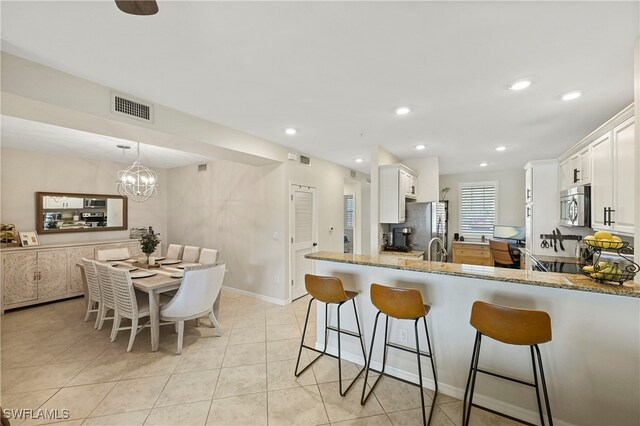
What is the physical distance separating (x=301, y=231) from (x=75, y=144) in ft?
12.6

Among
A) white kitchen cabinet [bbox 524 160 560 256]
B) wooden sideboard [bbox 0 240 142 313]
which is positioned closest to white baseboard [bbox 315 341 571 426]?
white kitchen cabinet [bbox 524 160 560 256]

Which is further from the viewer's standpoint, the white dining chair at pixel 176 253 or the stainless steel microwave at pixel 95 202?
the stainless steel microwave at pixel 95 202

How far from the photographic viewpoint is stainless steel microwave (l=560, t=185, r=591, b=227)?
114 inches

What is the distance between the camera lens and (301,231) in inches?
177

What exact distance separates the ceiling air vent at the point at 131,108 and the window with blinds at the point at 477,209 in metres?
6.69

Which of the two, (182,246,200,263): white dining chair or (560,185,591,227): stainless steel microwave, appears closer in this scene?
(560,185,591,227): stainless steel microwave

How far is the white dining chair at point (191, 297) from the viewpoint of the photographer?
9.04 ft

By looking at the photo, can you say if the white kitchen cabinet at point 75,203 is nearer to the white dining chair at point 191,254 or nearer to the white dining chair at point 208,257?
the white dining chair at point 191,254

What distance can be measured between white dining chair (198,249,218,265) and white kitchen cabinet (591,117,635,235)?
177 inches

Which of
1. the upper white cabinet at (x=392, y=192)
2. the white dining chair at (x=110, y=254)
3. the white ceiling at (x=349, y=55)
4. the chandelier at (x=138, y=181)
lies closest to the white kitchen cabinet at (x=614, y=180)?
the white ceiling at (x=349, y=55)

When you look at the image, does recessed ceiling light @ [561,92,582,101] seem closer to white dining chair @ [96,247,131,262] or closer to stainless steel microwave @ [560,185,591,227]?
stainless steel microwave @ [560,185,591,227]

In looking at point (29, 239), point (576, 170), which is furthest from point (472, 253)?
point (29, 239)

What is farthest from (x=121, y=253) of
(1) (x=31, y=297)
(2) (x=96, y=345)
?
(2) (x=96, y=345)

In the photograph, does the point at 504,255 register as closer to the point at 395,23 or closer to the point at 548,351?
the point at 548,351
